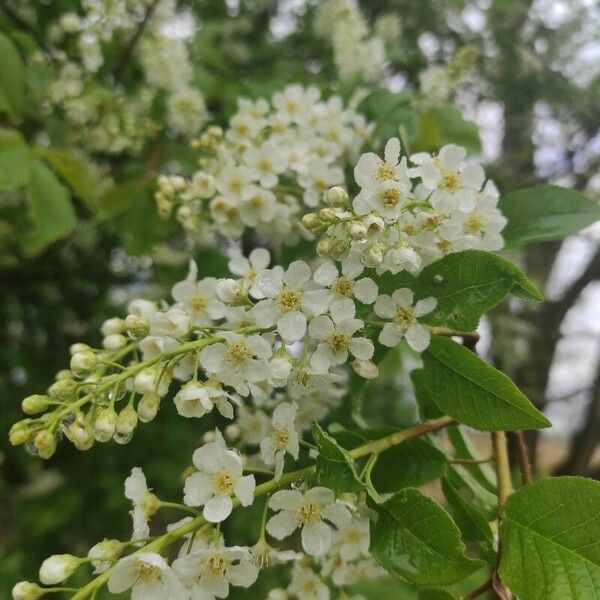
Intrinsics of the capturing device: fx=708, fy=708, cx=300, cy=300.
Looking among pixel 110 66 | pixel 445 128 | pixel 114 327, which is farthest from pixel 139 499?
pixel 110 66

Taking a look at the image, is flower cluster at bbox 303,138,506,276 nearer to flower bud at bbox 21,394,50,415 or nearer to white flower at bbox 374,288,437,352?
white flower at bbox 374,288,437,352

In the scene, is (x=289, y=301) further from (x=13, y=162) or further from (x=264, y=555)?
(x=13, y=162)

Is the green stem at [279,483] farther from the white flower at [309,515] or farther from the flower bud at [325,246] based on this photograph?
the flower bud at [325,246]

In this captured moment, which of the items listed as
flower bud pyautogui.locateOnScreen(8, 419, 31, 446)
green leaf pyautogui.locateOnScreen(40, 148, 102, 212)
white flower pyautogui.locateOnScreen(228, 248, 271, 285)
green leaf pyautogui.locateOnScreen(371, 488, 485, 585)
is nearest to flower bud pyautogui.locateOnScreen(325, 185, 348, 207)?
white flower pyautogui.locateOnScreen(228, 248, 271, 285)

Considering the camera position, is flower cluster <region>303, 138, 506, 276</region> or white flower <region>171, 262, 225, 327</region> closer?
flower cluster <region>303, 138, 506, 276</region>

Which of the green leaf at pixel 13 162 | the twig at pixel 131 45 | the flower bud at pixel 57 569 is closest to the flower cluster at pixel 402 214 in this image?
the flower bud at pixel 57 569

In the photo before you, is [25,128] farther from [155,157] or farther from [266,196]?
[266,196]

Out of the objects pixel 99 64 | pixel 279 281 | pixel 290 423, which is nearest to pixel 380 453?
pixel 290 423
